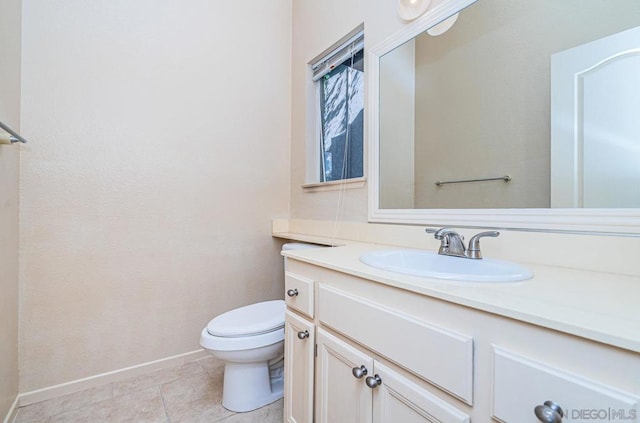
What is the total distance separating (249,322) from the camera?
1.37 metres

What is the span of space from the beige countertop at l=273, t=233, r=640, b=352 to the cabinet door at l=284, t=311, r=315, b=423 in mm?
338

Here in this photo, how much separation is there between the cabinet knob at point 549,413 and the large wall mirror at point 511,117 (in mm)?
601

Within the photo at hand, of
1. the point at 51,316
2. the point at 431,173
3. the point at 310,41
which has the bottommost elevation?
the point at 51,316

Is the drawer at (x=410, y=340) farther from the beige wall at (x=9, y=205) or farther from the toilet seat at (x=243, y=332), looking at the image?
the beige wall at (x=9, y=205)

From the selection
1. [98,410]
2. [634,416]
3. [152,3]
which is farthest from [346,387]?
[152,3]

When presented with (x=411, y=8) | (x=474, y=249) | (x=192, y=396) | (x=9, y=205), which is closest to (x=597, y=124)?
(x=474, y=249)

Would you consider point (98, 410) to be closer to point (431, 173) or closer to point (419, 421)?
point (419, 421)

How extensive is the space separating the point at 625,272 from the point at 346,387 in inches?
31.6

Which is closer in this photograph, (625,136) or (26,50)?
(625,136)

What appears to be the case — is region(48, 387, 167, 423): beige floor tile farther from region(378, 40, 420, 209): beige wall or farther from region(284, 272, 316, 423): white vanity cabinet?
region(378, 40, 420, 209): beige wall

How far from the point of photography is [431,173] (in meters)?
1.36

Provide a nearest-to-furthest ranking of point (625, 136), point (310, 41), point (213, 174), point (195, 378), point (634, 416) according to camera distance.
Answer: point (634, 416), point (625, 136), point (195, 378), point (213, 174), point (310, 41)

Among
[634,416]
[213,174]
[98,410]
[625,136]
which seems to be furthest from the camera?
[213,174]

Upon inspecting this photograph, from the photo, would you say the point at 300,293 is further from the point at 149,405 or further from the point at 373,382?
the point at 149,405
